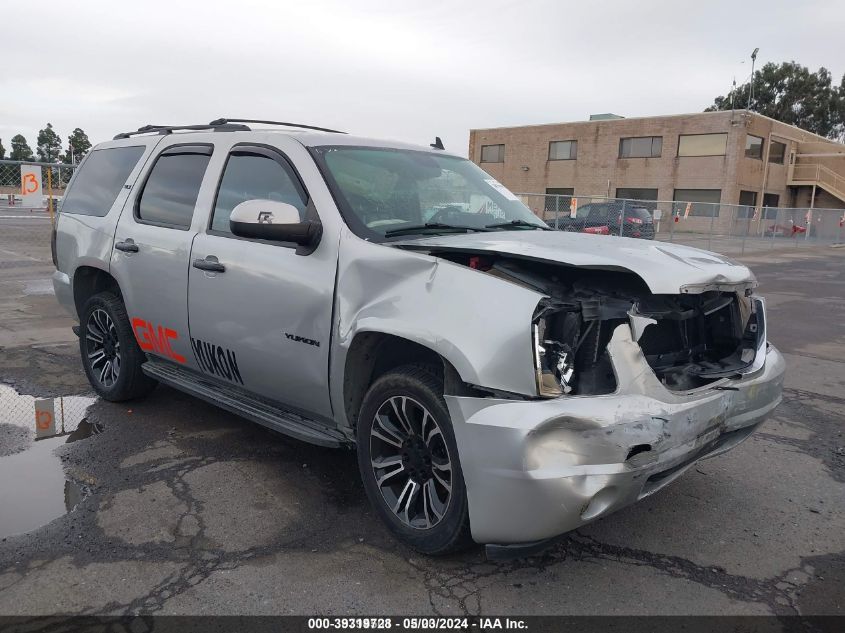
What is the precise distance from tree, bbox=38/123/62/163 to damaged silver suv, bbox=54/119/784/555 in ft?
337

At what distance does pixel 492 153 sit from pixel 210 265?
4649 centimetres

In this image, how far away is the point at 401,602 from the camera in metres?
2.76

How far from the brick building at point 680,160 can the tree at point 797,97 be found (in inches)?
926

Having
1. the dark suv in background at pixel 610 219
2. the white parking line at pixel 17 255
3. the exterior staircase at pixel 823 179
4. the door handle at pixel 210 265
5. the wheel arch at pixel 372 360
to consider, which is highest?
the exterior staircase at pixel 823 179

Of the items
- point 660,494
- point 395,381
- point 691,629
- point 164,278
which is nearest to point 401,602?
point 395,381

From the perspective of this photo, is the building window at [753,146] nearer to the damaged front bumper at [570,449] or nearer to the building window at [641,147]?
the building window at [641,147]

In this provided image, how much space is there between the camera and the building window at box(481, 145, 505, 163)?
47.9 m

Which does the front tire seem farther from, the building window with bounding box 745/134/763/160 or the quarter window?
the building window with bounding box 745/134/763/160

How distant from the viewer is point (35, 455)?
429cm

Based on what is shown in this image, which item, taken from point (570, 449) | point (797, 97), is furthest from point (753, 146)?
point (570, 449)

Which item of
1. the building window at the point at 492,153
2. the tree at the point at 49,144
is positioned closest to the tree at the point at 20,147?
the tree at the point at 49,144

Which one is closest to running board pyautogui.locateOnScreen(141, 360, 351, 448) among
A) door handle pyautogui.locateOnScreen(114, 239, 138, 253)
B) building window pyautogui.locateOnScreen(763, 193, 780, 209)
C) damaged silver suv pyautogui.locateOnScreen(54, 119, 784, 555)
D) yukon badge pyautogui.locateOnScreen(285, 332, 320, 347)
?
damaged silver suv pyautogui.locateOnScreen(54, 119, 784, 555)

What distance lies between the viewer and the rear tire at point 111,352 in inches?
195

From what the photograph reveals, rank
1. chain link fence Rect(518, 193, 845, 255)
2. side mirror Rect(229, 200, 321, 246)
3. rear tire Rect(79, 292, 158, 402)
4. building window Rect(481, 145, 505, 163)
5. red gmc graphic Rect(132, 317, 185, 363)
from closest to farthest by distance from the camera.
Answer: side mirror Rect(229, 200, 321, 246), red gmc graphic Rect(132, 317, 185, 363), rear tire Rect(79, 292, 158, 402), chain link fence Rect(518, 193, 845, 255), building window Rect(481, 145, 505, 163)
